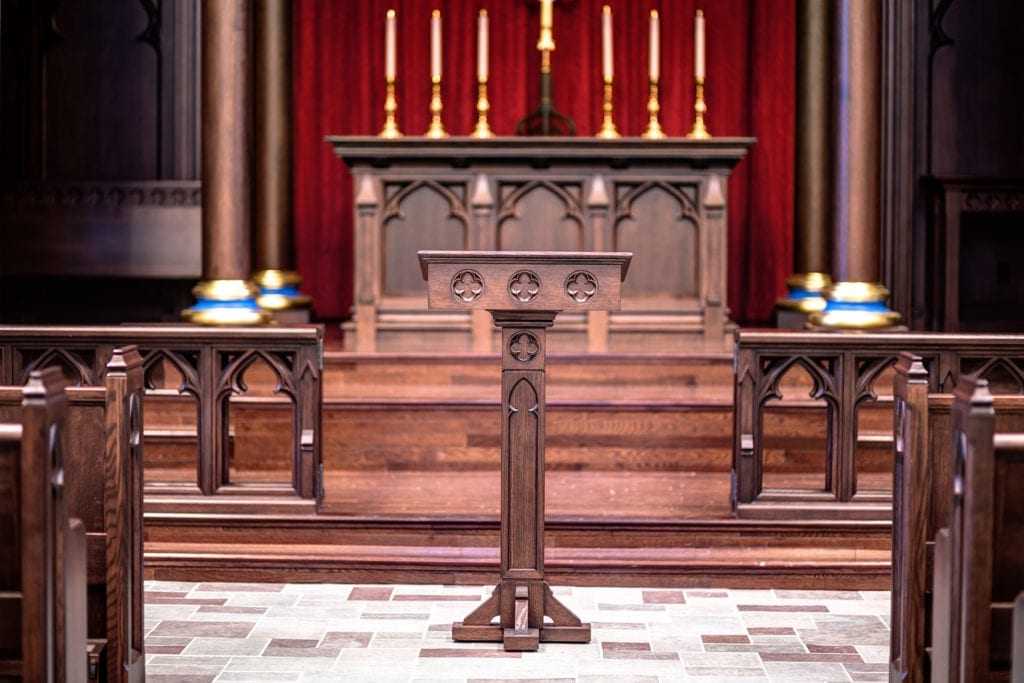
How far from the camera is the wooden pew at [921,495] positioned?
288 centimetres

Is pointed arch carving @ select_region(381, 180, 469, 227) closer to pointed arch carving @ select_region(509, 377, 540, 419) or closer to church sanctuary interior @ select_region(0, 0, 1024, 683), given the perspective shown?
church sanctuary interior @ select_region(0, 0, 1024, 683)

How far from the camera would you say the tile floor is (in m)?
3.34

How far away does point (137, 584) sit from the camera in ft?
10.3

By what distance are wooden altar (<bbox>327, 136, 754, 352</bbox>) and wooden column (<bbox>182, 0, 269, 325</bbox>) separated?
68 cm

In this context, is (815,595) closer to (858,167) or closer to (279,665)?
(279,665)

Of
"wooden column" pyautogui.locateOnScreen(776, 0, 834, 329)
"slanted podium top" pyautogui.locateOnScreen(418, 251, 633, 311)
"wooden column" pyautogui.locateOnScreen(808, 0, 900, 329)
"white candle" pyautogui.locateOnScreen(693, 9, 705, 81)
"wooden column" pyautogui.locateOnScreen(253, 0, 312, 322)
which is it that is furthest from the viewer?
"wooden column" pyautogui.locateOnScreen(253, 0, 312, 322)

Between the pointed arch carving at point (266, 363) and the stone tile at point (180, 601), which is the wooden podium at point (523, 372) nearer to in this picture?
the stone tile at point (180, 601)

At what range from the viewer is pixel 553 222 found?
678 centimetres

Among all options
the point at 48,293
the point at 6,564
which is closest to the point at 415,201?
the point at 48,293

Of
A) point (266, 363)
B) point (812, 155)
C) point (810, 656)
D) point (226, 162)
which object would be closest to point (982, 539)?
point (810, 656)

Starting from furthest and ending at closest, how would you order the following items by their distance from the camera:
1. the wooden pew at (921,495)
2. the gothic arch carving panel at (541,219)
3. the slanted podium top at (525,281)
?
the gothic arch carving panel at (541,219) → the slanted podium top at (525,281) → the wooden pew at (921,495)

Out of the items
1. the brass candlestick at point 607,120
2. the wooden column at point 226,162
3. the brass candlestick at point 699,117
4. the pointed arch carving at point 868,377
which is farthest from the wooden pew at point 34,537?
the brass candlestick at point 699,117

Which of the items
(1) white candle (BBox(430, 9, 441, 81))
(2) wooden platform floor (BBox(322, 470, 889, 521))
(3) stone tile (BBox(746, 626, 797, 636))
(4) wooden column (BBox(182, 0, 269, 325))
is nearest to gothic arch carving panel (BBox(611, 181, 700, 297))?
(1) white candle (BBox(430, 9, 441, 81))

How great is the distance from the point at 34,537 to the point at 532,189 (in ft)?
15.2
